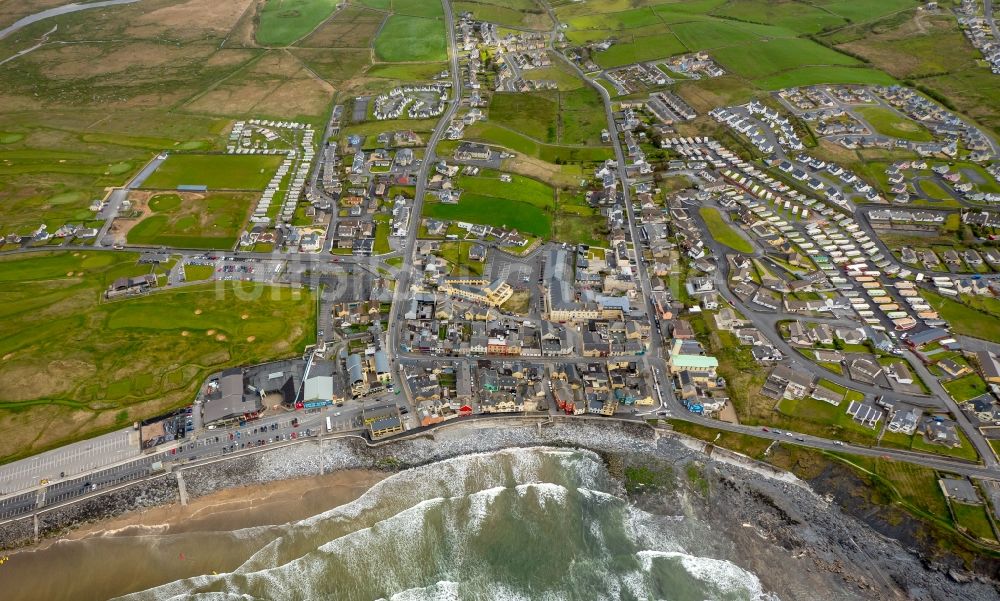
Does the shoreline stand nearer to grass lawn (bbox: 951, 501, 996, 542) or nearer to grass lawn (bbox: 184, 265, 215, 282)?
grass lawn (bbox: 184, 265, 215, 282)

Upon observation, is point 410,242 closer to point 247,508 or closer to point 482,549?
point 247,508

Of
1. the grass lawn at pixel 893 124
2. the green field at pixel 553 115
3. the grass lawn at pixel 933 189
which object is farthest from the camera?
the green field at pixel 553 115

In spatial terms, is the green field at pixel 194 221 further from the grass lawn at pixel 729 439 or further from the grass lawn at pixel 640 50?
the grass lawn at pixel 640 50

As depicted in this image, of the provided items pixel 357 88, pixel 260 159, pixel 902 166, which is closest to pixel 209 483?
pixel 260 159

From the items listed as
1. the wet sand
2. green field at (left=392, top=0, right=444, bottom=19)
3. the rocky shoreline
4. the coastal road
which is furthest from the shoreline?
green field at (left=392, top=0, right=444, bottom=19)

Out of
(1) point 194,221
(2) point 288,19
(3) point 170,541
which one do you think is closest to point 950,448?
(3) point 170,541

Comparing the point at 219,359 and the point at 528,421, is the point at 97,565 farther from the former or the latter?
the point at 528,421

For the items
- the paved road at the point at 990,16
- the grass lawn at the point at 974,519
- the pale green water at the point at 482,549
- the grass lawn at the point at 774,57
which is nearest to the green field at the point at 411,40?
the grass lawn at the point at 774,57
